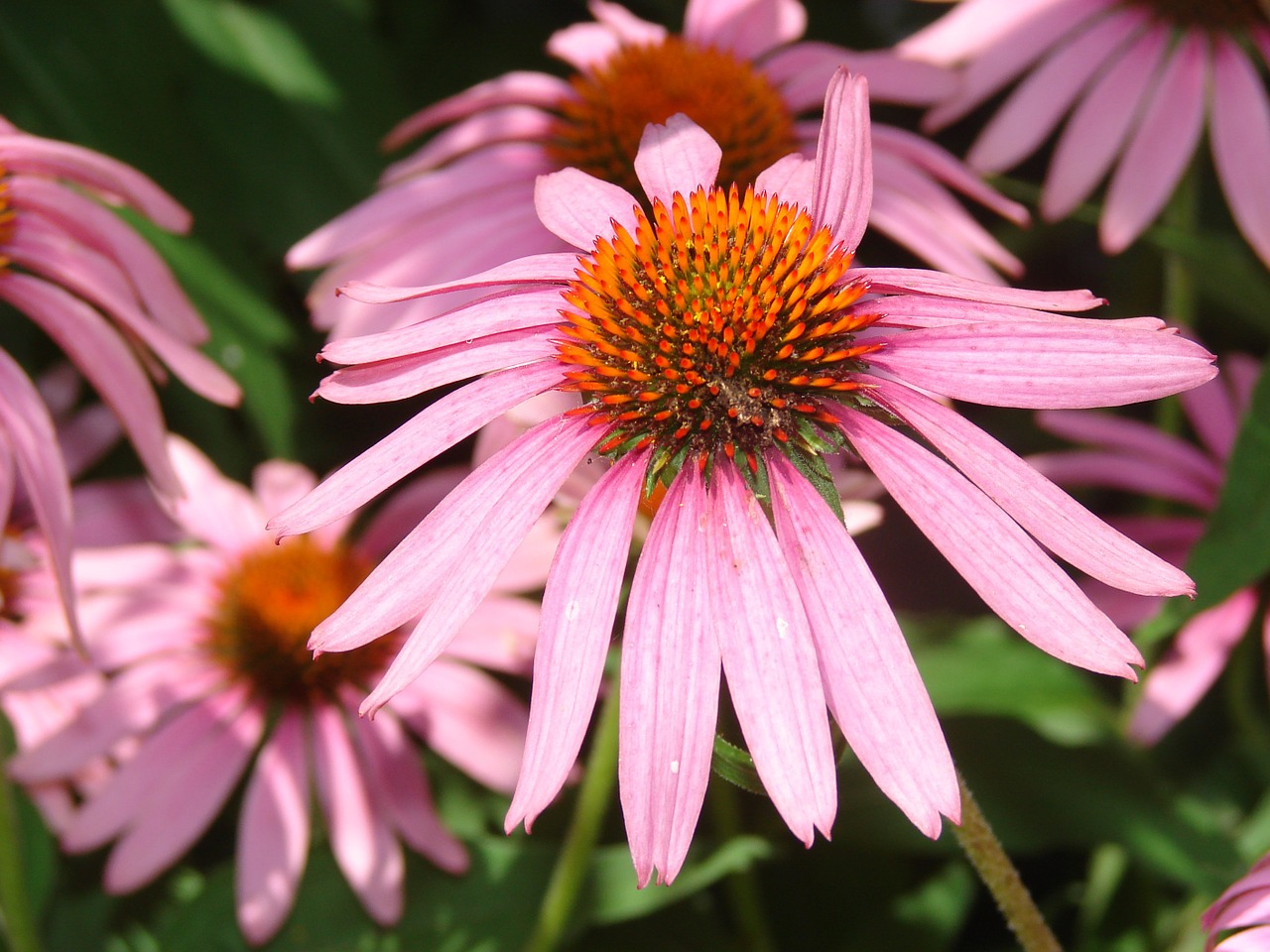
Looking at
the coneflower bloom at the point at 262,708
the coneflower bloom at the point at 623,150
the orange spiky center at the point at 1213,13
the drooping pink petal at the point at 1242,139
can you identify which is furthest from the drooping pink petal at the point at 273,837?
the orange spiky center at the point at 1213,13

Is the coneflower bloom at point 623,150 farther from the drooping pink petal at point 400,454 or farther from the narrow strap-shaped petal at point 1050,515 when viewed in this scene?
the narrow strap-shaped petal at point 1050,515

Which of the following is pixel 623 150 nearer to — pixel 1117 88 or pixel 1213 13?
pixel 1117 88

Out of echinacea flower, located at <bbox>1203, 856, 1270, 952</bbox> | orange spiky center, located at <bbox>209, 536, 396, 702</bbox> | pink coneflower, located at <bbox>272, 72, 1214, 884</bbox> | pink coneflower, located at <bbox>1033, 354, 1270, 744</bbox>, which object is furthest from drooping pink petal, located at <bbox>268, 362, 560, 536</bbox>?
pink coneflower, located at <bbox>1033, 354, 1270, 744</bbox>

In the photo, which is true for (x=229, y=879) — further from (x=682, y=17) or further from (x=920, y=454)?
(x=682, y=17)

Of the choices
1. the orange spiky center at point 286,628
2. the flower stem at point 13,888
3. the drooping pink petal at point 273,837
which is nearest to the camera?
the flower stem at point 13,888

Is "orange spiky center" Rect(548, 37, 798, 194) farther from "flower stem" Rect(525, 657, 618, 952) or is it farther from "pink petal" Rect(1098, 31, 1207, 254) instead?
"flower stem" Rect(525, 657, 618, 952)
